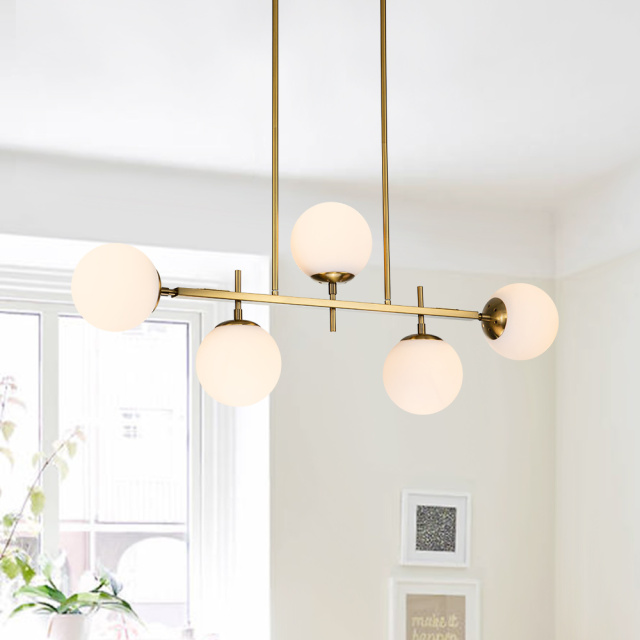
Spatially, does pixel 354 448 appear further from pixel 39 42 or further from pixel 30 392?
pixel 39 42

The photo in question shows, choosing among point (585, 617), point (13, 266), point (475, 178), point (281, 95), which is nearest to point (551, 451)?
point (585, 617)

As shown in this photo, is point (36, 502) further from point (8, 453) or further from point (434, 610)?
point (434, 610)

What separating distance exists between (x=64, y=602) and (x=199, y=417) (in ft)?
2.67

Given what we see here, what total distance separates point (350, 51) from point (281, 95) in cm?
28

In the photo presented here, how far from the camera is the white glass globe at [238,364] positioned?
4.44 feet

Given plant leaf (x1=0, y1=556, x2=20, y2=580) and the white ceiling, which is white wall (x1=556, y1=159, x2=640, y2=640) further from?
plant leaf (x1=0, y1=556, x2=20, y2=580)

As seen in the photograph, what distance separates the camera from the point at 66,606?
255cm

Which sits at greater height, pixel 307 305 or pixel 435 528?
pixel 307 305

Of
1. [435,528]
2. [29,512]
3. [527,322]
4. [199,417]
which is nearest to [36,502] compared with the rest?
[29,512]

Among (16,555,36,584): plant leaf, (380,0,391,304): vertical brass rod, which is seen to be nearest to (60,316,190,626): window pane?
(16,555,36,584): plant leaf

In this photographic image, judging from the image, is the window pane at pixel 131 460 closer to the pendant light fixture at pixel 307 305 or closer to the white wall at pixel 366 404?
the white wall at pixel 366 404

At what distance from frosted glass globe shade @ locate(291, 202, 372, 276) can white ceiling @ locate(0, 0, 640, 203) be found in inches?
26.1

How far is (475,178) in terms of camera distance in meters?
2.85

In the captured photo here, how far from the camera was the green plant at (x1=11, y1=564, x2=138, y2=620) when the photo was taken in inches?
101
